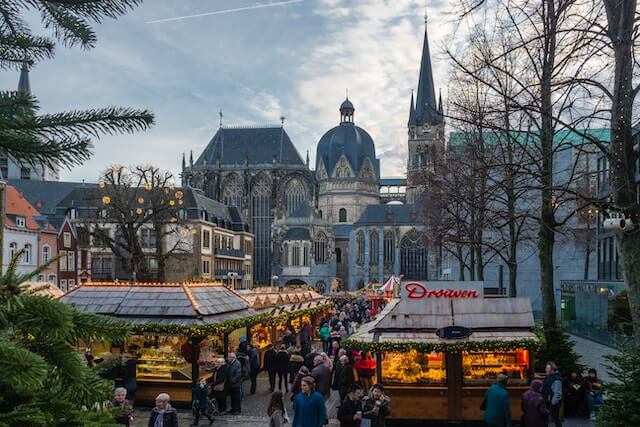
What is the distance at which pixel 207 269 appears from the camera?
211ft

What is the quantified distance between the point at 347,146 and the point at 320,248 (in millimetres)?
21404

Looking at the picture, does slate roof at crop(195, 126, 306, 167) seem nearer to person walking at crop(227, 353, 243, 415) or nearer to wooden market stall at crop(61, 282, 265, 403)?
wooden market stall at crop(61, 282, 265, 403)

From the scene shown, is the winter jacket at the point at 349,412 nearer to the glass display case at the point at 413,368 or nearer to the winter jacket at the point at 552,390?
the glass display case at the point at 413,368

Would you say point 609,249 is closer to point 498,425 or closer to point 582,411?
point 582,411

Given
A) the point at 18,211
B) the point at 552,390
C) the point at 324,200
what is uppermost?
the point at 324,200

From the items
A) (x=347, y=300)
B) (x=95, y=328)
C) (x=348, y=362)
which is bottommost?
(x=347, y=300)

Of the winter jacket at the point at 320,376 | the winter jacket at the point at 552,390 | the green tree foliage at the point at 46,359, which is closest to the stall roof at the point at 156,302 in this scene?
the winter jacket at the point at 320,376

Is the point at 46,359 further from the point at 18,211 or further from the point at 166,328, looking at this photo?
the point at 18,211

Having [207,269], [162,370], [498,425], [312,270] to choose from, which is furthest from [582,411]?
[312,270]

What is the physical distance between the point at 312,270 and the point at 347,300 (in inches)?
949

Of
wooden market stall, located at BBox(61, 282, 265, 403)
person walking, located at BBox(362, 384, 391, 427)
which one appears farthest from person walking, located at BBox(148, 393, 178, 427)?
wooden market stall, located at BBox(61, 282, 265, 403)

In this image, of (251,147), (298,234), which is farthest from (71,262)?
(251,147)

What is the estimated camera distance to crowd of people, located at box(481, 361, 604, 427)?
11.1 m

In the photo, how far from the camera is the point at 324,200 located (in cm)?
10056
